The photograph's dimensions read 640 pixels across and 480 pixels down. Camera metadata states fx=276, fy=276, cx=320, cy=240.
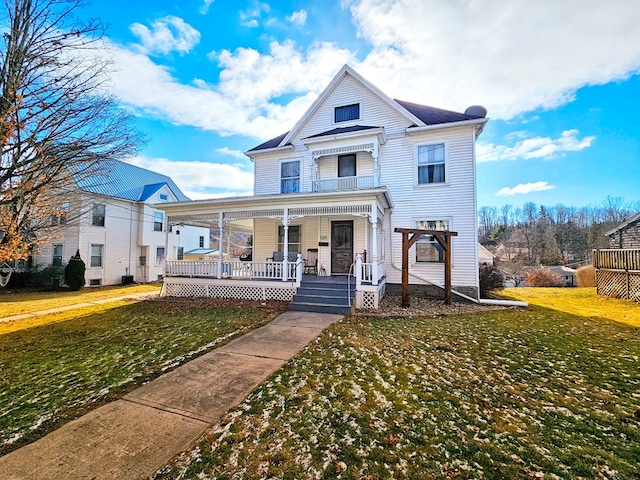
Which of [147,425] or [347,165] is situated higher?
[347,165]

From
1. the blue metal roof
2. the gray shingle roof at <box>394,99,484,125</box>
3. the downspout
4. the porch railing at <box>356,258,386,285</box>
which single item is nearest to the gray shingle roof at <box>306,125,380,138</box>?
the gray shingle roof at <box>394,99,484,125</box>

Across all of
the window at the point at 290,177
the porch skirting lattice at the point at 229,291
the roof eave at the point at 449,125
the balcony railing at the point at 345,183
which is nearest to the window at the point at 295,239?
the window at the point at 290,177

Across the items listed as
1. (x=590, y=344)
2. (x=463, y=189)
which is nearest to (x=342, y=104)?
(x=463, y=189)

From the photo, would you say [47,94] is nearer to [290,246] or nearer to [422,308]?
[290,246]

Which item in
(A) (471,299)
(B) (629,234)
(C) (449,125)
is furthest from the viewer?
(B) (629,234)

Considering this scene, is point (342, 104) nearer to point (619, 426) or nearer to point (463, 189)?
point (463, 189)

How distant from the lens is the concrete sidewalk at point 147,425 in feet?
8.09

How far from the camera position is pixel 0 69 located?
20.9 ft

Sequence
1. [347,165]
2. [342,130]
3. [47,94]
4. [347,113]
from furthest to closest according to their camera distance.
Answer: [347,113]
[342,130]
[347,165]
[47,94]

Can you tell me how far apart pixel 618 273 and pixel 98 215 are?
29848mm

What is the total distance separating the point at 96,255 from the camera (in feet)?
64.1

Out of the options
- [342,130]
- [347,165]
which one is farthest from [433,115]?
[347,165]

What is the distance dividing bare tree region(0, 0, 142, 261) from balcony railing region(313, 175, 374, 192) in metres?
7.79

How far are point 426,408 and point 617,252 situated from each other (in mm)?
14914
